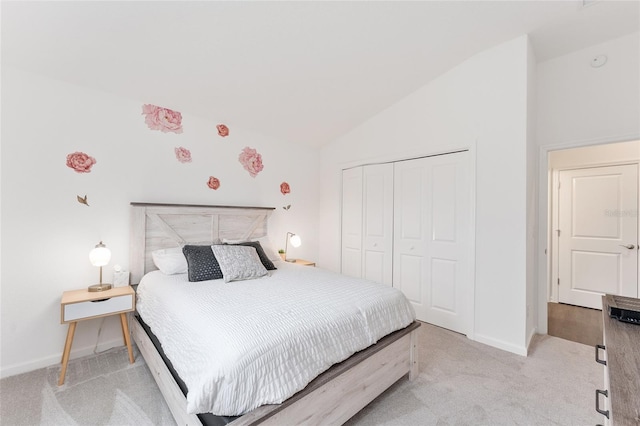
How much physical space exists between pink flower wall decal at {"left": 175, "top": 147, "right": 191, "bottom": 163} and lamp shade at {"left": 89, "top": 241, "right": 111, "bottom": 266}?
1.12m

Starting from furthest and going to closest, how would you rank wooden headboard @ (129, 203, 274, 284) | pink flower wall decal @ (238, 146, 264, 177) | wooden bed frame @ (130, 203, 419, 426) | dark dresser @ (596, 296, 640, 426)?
pink flower wall decal @ (238, 146, 264, 177), wooden headboard @ (129, 203, 274, 284), wooden bed frame @ (130, 203, 419, 426), dark dresser @ (596, 296, 640, 426)

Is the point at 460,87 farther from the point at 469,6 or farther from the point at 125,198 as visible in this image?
the point at 125,198

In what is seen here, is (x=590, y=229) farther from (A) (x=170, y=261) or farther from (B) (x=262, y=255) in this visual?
(A) (x=170, y=261)

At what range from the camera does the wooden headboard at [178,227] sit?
104 inches

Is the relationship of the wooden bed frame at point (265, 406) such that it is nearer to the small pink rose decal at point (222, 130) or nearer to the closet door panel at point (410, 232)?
the small pink rose decal at point (222, 130)

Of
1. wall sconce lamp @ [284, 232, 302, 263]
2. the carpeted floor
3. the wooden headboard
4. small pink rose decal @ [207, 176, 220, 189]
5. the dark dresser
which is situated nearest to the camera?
the dark dresser

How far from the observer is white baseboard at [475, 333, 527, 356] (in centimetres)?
247

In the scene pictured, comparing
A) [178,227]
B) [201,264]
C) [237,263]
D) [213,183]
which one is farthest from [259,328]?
[213,183]

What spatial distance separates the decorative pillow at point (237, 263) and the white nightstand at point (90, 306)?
2.46 ft

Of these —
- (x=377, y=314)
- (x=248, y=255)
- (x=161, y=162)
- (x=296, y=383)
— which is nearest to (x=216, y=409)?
(x=296, y=383)

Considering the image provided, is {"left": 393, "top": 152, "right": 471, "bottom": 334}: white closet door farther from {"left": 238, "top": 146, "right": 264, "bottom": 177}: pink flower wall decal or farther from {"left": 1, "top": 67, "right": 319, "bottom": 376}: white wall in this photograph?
{"left": 1, "top": 67, "right": 319, "bottom": 376}: white wall

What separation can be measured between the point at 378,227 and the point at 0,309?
3.58 m

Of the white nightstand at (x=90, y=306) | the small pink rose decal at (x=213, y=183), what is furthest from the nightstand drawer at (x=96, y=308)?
the small pink rose decal at (x=213, y=183)

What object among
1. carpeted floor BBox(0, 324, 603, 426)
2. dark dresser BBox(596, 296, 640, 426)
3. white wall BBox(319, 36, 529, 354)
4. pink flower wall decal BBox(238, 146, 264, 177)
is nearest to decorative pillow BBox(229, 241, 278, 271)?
pink flower wall decal BBox(238, 146, 264, 177)
